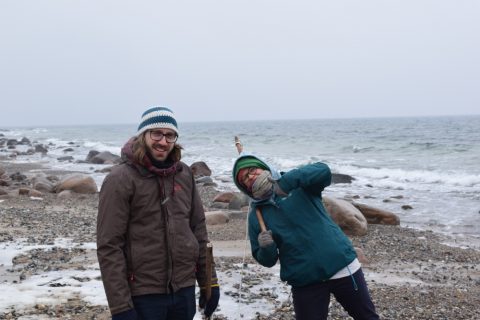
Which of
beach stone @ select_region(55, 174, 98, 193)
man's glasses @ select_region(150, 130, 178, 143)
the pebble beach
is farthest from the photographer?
beach stone @ select_region(55, 174, 98, 193)

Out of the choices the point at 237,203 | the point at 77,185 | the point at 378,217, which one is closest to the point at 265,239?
the point at 378,217

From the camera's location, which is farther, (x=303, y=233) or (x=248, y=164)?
(x=248, y=164)

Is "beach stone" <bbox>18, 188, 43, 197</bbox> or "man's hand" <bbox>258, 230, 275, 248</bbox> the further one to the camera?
"beach stone" <bbox>18, 188, 43, 197</bbox>

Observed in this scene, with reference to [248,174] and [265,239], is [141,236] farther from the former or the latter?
[248,174]

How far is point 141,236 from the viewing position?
118 inches

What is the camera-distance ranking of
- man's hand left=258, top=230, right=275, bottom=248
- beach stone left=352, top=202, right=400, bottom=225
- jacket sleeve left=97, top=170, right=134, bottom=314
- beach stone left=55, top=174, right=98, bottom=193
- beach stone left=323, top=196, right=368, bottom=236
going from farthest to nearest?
beach stone left=55, top=174, right=98, bottom=193, beach stone left=352, top=202, right=400, bottom=225, beach stone left=323, top=196, right=368, bottom=236, man's hand left=258, top=230, right=275, bottom=248, jacket sleeve left=97, top=170, right=134, bottom=314

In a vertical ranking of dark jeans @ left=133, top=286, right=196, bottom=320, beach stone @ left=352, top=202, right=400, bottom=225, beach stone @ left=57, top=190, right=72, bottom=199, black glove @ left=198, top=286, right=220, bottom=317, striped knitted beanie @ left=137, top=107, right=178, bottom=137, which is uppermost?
striped knitted beanie @ left=137, top=107, right=178, bottom=137

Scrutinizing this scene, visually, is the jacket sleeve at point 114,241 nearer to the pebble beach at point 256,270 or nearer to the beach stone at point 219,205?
the pebble beach at point 256,270

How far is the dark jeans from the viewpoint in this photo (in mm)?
3010

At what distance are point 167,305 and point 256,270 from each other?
179 inches

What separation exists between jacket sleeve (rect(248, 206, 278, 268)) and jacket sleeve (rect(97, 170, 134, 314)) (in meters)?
0.98

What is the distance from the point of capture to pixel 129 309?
9.49 feet

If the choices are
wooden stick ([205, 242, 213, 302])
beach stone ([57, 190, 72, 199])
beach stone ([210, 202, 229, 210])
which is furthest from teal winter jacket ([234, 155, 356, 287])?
beach stone ([57, 190, 72, 199])

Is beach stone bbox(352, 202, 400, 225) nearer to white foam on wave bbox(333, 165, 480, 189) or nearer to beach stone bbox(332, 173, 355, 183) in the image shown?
white foam on wave bbox(333, 165, 480, 189)
